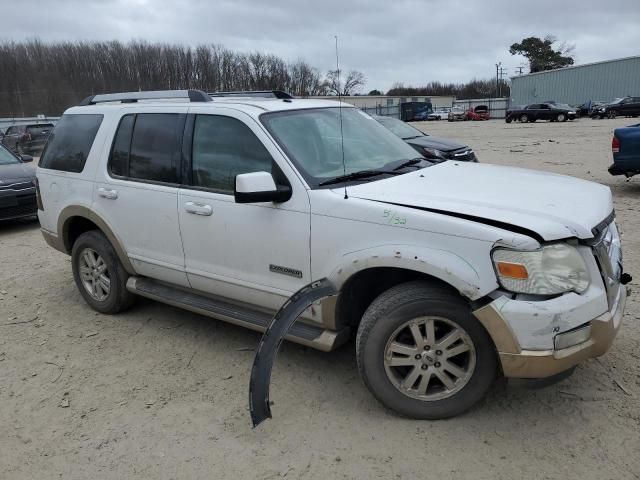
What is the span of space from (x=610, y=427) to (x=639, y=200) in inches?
283

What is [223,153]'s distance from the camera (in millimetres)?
3783

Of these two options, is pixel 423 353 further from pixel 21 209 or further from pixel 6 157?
pixel 6 157

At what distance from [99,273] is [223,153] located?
74.9 inches

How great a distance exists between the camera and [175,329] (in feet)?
15.1

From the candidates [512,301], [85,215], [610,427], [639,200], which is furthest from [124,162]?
[639,200]

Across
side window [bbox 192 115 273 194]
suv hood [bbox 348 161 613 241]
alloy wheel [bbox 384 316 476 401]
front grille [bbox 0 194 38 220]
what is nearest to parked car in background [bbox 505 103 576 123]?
front grille [bbox 0 194 38 220]

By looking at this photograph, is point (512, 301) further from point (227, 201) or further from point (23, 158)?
point (23, 158)

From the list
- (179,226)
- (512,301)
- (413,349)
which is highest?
(179,226)

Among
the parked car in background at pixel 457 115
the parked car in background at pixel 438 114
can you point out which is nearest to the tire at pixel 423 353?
the parked car in background at pixel 457 115

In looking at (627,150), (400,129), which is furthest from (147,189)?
(627,150)

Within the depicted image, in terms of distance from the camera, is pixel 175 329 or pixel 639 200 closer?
pixel 175 329

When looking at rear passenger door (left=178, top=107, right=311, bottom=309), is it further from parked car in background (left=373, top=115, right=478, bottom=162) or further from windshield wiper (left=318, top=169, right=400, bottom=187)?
parked car in background (left=373, top=115, right=478, bottom=162)

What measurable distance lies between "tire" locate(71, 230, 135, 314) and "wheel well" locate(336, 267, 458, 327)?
224 centimetres

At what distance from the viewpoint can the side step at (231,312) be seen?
3355 millimetres
